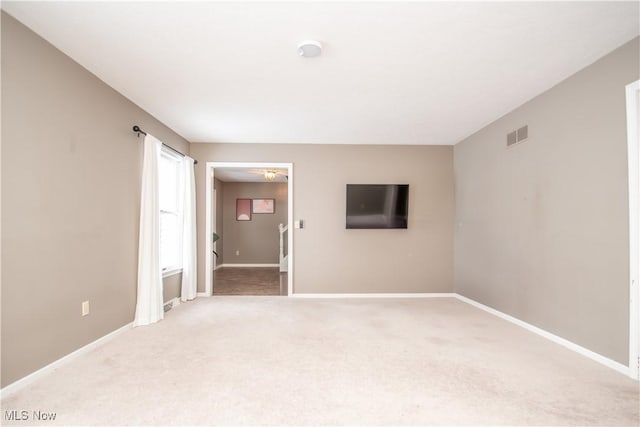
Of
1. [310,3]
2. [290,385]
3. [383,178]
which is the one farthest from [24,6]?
[383,178]

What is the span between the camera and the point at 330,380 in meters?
2.13

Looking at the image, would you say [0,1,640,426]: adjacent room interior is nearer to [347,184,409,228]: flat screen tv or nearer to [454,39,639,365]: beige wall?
[454,39,639,365]: beige wall

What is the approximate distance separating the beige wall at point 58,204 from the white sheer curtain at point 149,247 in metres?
0.11

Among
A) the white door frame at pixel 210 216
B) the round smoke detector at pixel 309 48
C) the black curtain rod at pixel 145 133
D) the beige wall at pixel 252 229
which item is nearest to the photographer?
the round smoke detector at pixel 309 48

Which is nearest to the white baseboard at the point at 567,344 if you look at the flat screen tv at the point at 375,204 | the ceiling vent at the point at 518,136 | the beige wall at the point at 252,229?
the flat screen tv at the point at 375,204

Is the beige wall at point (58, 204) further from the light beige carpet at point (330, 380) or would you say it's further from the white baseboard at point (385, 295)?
the white baseboard at point (385, 295)

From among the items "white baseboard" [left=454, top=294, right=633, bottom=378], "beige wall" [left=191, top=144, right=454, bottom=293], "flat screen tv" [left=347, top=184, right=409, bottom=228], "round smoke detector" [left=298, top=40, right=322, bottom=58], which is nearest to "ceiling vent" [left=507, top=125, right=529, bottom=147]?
"beige wall" [left=191, top=144, right=454, bottom=293]

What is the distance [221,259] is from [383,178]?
211 inches

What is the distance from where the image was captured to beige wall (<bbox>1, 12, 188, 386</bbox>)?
195cm

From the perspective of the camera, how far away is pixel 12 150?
1.95 meters

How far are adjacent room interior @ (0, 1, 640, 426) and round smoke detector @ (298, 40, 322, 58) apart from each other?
0.06 metres

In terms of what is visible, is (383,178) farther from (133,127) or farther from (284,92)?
(133,127)

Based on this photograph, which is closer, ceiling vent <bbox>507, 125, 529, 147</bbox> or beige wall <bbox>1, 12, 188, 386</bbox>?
beige wall <bbox>1, 12, 188, 386</bbox>

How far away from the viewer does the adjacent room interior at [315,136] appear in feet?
6.19
